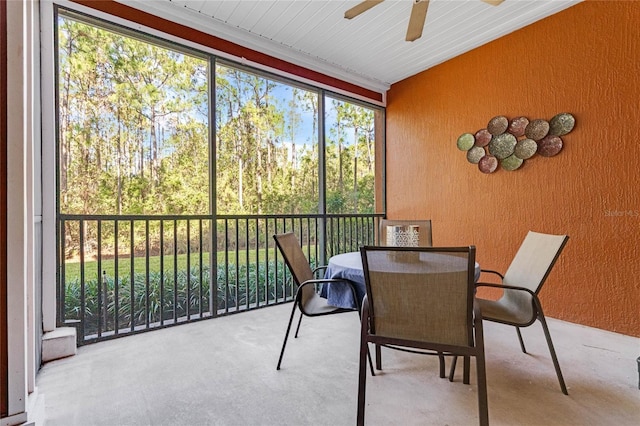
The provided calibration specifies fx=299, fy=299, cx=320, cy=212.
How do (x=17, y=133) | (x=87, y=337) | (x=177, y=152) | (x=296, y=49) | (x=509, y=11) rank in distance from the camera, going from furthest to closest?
(x=177, y=152), (x=296, y=49), (x=509, y=11), (x=87, y=337), (x=17, y=133)

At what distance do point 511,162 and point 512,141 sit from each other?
22 centimetres

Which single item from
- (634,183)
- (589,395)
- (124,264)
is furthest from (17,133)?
(634,183)

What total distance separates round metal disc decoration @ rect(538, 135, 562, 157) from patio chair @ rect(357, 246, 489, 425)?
2.37 m

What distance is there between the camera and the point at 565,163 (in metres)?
2.79

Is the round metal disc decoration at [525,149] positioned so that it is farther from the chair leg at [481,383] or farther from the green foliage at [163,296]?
the green foliage at [163,296]

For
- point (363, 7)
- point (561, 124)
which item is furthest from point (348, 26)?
point (561, 124)

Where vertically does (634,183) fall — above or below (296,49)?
below

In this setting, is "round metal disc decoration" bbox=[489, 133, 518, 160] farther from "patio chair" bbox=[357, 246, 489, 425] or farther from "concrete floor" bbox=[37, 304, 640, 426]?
"patio chair" bbox=[357, 246, 489, 425]

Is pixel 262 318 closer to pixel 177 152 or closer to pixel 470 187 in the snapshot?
pixel 177 152

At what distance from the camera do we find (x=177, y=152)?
3750 mm

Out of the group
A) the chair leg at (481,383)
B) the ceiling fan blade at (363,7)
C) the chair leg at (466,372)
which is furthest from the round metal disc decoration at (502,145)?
the chair leg at (481,383)

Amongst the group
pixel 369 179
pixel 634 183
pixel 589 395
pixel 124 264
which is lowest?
pixel 589 395

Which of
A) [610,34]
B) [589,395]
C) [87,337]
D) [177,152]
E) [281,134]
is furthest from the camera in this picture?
[281,134]

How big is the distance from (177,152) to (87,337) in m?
2.22
